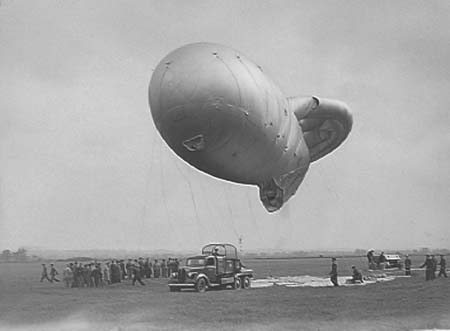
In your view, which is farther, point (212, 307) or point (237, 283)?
point (237, 283)

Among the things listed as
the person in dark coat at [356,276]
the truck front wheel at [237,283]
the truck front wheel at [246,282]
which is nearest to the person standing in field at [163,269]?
the truck front wheel at [237,283]

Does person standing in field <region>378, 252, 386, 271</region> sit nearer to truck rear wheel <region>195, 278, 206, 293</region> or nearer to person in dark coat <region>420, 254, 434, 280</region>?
person in dark coat <region>420, 254, 434, 280</region>

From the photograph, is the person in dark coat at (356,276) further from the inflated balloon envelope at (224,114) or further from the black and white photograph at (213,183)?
the inflated balloon envelope at (224,114)

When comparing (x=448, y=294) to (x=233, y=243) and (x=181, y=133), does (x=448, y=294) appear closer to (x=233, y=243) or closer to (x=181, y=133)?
(x=233, y=243)

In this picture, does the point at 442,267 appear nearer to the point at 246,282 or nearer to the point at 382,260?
the point at 382,260

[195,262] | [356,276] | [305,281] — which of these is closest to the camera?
[195,262]

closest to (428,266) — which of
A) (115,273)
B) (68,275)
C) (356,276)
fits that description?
(356,276)

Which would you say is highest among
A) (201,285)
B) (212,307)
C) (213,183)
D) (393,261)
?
(213,183)
